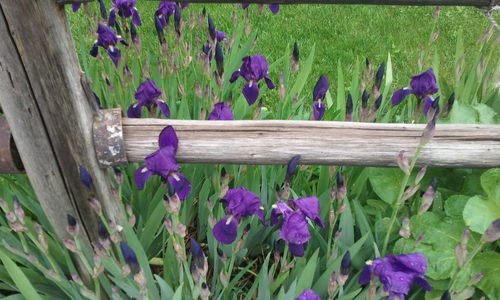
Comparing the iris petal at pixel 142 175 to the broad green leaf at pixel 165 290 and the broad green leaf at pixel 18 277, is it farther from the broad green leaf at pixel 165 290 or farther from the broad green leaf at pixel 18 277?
the broad green leaf at pixel 18 277

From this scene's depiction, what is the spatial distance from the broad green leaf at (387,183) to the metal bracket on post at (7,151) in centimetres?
114

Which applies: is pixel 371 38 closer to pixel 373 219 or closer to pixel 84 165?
pixel 373 219

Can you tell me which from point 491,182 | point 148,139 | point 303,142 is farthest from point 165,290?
point 491,182

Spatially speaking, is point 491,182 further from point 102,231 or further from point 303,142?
point 102,231

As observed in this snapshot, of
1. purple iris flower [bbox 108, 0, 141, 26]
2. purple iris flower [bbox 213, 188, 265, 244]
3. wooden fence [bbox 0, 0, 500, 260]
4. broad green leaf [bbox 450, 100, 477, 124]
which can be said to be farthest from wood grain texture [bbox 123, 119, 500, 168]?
purple iris flower [bbox 108, 0, 141, 26]

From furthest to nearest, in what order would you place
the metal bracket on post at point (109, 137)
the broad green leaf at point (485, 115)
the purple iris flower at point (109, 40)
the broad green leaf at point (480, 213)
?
the purple iris flower at point (109, 40), the broad green leaf at point (485, 115), the broad green leaf at point (480, 213), the metal bracket on post at point (109, 137)

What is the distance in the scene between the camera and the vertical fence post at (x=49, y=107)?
118cm

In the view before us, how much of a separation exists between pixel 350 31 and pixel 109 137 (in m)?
3.06

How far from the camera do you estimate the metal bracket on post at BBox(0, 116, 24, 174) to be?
55.2 inches

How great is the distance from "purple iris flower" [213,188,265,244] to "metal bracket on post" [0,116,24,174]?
0.62 m

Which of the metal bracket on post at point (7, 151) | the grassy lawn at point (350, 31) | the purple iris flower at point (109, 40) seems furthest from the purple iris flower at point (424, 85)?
the grassy lawn at point (350, 31)

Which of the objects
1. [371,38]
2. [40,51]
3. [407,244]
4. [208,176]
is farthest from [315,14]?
[40,51]

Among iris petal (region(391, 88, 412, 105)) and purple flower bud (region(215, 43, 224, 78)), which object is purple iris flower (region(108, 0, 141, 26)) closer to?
purple flower bud (region(215, 43, 224, 78))

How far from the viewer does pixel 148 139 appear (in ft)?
4.40
